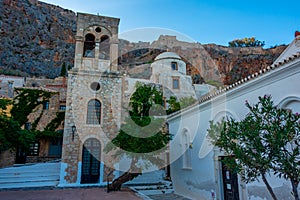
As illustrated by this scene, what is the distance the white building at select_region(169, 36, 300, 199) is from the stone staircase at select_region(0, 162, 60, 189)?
21.9 feet

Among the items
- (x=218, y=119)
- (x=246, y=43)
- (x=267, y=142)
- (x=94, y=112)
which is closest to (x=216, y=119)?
(x=218, y=119)

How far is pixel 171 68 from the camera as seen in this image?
79.1 feet

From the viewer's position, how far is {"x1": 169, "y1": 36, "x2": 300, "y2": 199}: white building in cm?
548

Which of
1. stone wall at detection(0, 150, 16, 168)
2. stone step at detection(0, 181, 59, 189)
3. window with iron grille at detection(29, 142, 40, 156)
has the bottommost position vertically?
stone step at detection(0, 181, 59, 189)

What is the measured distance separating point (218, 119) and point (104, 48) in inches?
338

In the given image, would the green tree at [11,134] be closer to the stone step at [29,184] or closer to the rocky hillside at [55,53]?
the stone step at [29,184]

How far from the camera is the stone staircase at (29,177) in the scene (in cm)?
1088

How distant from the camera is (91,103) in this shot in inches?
492

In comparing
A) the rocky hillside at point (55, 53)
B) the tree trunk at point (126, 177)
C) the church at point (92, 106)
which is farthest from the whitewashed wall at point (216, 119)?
the rocky hillside at point (55, 53)

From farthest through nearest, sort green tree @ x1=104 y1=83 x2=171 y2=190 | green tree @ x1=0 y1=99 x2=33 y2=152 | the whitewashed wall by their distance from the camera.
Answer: green tree @ x1=0 y1=99 x2=33 y2=152
green tree @ x1=104 y1=83 x2=171 y2=190
the whitewashed wall

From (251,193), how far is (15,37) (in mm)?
41093

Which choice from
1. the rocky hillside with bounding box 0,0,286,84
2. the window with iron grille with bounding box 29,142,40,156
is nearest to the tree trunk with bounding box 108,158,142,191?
the window with iron grille with bounding box 29,142,40,156

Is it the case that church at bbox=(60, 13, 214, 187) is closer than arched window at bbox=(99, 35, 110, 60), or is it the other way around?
church at bbox=(60, 13, 214, 187)

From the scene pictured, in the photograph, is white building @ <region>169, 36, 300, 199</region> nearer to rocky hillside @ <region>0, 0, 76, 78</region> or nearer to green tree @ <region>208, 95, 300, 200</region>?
green tree @ <region>208, 95, 300, 200</region>
